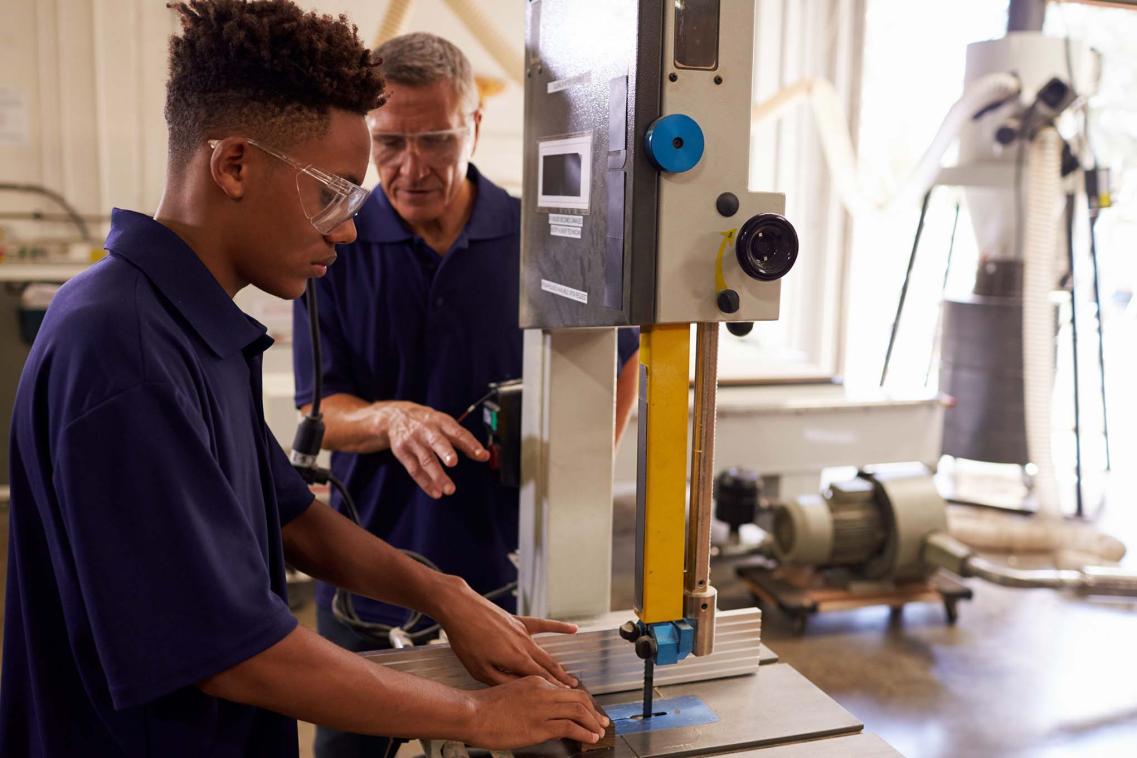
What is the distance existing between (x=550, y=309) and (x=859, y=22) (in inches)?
168

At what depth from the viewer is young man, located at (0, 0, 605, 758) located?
70cm

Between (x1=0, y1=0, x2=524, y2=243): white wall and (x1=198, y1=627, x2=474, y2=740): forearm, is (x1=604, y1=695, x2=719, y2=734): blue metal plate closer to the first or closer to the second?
(x1=198, y1=627, x2=474, y2=740): forearm

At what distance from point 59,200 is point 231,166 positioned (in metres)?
3.62

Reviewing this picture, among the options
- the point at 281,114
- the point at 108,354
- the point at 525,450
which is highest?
the point at 281,114

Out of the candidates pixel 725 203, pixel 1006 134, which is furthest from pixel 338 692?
pixel 1006 134

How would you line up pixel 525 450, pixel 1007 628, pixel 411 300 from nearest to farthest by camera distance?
pixel 525 450
pixel 411 300
pixel 1007 628

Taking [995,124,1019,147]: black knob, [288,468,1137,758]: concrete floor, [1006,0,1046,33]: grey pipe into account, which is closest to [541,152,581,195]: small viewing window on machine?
[288,468,1137,758]: concrete floor

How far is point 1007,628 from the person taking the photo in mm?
3037

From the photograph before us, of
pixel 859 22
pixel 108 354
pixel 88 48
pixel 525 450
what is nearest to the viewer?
pixel 108 354

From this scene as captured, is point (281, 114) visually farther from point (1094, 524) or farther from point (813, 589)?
point (1094, 524)

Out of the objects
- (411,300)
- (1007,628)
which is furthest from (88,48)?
(1007,628)

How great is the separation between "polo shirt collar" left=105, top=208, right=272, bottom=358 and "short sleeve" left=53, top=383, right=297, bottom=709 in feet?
0.37

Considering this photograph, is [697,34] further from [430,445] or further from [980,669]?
[980,669]

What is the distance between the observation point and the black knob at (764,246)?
2.84 ft
